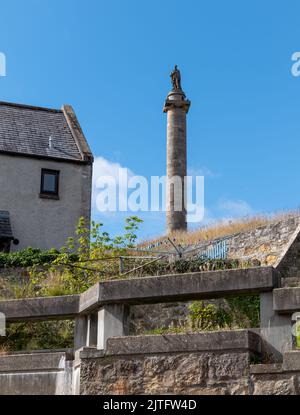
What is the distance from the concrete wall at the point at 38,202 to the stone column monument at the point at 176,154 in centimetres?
443

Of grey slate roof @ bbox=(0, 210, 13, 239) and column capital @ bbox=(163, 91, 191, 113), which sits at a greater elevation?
column capital @ bbox=(163, 91, 191, 113)

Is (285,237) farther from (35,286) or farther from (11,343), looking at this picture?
(11,343)

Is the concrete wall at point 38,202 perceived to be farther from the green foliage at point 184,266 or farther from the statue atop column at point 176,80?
the green foliage at point 184,266

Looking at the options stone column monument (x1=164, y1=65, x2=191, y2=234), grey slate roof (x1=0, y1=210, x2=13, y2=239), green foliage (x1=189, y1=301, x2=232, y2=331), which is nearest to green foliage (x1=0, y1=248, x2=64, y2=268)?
grey slate roof (x1=0, y1=210, x2=13, y2=239)

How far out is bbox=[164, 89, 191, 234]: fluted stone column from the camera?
1166 inches

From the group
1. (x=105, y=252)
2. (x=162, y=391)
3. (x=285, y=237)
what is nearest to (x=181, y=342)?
(x=162, y=391)

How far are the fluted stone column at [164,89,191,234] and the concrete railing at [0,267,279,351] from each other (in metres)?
20.9

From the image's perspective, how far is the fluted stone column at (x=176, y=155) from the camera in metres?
29.6

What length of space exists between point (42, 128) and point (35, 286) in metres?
14.2

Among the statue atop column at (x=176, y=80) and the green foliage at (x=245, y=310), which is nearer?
the green foliage at (x=245, y=310)

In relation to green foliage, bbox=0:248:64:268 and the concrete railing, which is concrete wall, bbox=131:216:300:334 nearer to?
green foliage, bbox=0:248:64:268

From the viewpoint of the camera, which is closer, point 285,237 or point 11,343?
point 11,343

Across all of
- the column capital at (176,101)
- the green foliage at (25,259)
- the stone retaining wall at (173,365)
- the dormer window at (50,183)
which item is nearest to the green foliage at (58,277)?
the green foliage at (25,259)
